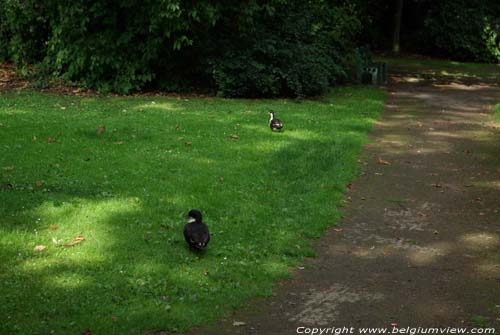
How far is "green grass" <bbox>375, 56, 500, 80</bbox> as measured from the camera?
27047 millimetres

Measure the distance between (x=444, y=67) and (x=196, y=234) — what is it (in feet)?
82.6

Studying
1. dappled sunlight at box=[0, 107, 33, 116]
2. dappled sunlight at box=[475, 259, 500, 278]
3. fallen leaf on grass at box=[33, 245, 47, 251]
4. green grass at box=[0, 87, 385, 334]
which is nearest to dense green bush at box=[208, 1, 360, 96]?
green grass at box=[0, 87, 385, 334]

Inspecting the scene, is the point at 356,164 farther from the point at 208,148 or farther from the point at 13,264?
the point at 13,264

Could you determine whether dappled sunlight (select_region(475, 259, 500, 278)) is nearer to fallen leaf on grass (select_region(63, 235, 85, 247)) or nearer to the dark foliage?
A: fallen leaf on grass (select_region(63, 235, 85, 247))

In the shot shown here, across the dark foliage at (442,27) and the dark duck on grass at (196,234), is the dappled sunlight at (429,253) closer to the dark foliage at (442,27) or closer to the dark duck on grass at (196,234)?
the dark duck on grass at (196,234)

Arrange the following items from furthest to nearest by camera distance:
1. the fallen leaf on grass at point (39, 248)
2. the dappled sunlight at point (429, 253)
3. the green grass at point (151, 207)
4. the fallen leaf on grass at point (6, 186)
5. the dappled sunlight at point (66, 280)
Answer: the fallen leaf on grass at point (6, 186), the dappled sunlight at point (429, 253), the fallen leaf on grass at point (39, 248), the dappled sunlight at point (66, 280), the green grass at point (151, 207)

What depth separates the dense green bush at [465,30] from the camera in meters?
32.7

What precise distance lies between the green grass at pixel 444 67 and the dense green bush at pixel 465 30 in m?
1.17

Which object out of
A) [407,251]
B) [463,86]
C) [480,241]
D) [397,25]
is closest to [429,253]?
[407,251]

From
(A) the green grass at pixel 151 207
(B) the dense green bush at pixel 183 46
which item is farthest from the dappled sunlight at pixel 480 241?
(B) the dense green bush at pixel 183 46

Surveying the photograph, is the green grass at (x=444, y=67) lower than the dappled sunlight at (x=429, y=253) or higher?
higher

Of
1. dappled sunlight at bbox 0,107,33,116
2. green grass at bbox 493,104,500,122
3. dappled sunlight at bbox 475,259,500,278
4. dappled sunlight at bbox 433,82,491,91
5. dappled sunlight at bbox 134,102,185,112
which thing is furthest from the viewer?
dappled sunlight at bbox 433,82,491,91

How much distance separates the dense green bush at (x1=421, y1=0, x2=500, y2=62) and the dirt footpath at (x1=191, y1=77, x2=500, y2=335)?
20.2 meters

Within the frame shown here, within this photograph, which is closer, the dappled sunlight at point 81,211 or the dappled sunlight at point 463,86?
the dappled sunlight at point 81,211
